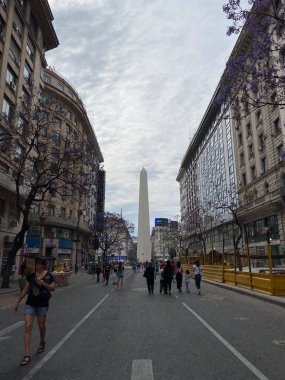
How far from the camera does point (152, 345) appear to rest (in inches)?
275

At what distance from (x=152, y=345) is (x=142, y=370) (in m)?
1.71

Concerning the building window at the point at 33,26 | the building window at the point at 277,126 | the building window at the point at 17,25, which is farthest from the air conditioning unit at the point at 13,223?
the building window at the point at 277,126

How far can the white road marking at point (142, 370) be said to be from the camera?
16.4 feet

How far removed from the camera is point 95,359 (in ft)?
19.7

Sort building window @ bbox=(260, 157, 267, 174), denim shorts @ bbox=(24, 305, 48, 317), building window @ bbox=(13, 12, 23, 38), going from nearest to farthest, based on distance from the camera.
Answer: denim shorts @ bbox=(24, 305, 48, 317) < building window @ bbox=(13, 12, 23, 38) < building window @ bbox=(260, 157, 267, 174)

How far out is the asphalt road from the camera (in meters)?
5.27

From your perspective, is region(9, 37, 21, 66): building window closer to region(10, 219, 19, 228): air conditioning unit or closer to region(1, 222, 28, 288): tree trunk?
region(10, 219, 19, 228): air conditioning unit

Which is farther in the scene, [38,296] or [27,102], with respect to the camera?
[27,102]

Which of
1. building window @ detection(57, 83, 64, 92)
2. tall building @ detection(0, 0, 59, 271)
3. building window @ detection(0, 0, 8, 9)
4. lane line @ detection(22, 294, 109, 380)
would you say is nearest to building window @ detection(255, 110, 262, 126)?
tall building @ detection(0, 0, 59, 271)

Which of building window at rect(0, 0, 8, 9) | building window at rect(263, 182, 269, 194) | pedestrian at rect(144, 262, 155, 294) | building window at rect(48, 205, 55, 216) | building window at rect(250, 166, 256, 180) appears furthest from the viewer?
Answer: building window at rect(48, 205, 55, 216)

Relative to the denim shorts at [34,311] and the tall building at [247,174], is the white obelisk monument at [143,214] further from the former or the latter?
the denim shorts at [34,311]

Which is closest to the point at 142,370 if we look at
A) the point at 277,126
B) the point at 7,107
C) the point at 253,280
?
the point at 253,280

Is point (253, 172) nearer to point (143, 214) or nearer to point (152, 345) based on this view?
point (143, 214)

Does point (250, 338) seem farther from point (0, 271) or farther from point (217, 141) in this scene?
point (217, 141)
